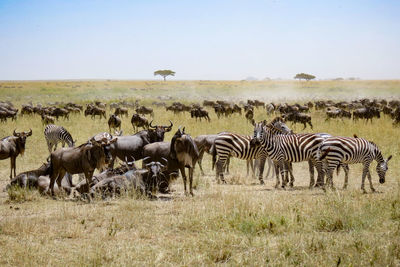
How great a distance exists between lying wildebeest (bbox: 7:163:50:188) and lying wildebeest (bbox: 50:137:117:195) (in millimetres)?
657

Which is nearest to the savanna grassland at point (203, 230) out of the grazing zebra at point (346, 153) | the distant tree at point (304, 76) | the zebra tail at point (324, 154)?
the grazing zebra at point (346, 153)

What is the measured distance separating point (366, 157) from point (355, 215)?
3.58 m

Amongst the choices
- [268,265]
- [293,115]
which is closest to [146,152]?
[268,265]

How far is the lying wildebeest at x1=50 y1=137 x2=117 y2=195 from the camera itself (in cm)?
939

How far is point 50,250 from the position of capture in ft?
19.6

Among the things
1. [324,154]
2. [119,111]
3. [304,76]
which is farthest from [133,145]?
[304,76]

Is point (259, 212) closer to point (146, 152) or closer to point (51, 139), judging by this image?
point (146, 152)

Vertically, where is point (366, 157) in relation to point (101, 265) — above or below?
above

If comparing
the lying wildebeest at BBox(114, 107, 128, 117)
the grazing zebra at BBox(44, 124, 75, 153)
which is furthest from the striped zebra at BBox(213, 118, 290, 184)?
the lying wildebeest at BBox(114, 107, 128, 117)

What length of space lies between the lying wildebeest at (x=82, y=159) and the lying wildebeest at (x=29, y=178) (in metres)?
0.66

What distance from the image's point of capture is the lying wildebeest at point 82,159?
939cm

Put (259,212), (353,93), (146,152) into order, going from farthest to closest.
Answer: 1. (353,93)
2. (146,152)
3. (259,212)

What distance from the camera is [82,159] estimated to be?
31.2 feet

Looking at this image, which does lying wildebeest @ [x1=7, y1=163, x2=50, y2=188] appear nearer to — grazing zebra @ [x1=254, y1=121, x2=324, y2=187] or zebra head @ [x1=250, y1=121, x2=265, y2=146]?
zebra head @ [x1=250, y1=121, x2=265, y2=146]
